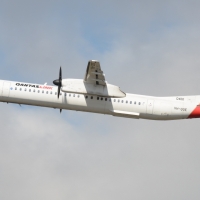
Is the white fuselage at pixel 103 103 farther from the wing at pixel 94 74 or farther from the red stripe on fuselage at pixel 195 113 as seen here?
the wing at pixel 94 74

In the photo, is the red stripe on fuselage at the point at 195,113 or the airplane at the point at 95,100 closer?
the airplane at the point at 95,100

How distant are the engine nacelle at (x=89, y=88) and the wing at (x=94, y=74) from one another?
1.33 ft

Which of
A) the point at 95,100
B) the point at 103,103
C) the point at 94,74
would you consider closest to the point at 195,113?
the point at 103,103

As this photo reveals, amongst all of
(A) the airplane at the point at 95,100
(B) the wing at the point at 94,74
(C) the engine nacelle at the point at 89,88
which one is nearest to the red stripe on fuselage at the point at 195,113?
(A) the airplane at the point at 95,100

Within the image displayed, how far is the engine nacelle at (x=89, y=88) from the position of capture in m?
41.7

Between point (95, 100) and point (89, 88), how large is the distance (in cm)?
126

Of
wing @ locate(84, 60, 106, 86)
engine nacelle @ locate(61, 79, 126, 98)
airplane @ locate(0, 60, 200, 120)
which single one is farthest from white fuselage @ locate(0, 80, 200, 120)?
wing @ locate(84, 60, 106, 86)

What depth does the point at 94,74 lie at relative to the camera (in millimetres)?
40781

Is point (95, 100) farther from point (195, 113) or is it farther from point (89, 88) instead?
point (195, 113)

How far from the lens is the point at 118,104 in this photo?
42438 mm

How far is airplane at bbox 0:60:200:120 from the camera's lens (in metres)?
41.9

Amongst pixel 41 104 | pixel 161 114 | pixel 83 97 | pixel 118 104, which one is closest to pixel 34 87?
pixel 41 104

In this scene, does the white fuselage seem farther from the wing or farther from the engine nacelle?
the wing

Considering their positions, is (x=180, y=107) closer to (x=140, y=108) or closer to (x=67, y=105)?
(x=140, y=108)
